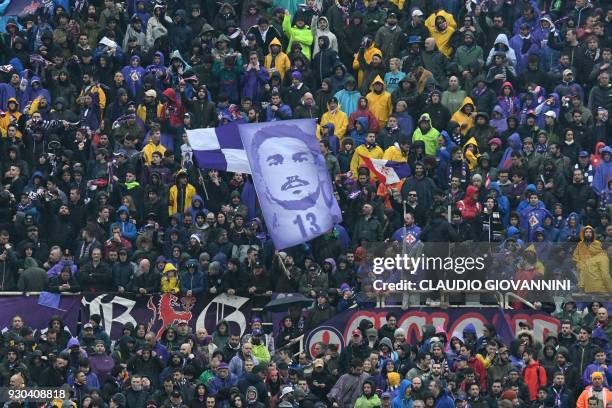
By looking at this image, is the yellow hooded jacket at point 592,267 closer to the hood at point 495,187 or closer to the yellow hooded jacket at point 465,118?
the hood at point 495,187

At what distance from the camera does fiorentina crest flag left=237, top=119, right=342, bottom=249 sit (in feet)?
133

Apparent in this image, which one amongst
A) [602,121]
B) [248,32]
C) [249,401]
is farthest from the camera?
[248,32]

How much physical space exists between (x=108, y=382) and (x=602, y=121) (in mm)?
9454

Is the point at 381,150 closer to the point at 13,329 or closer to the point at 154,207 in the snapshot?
the point at 154,207

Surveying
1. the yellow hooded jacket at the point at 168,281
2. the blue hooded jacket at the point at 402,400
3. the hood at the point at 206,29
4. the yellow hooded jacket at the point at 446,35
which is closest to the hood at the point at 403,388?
the blue hooded jacket at the point at 402,400

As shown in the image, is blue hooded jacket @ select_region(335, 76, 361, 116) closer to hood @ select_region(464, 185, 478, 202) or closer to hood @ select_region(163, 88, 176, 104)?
hood @ select_region(163, 88, 176, 104)

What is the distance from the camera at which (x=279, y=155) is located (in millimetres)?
41094

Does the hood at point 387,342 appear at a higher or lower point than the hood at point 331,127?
lower

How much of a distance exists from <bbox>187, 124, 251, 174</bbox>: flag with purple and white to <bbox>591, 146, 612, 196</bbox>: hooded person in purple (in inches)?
203

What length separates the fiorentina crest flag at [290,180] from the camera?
40.4 meters

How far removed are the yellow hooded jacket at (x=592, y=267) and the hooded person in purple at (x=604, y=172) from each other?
7.58 ft

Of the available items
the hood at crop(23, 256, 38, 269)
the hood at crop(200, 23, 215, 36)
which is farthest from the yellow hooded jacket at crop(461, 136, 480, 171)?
the hood at crop(23, 256, 38, 269)

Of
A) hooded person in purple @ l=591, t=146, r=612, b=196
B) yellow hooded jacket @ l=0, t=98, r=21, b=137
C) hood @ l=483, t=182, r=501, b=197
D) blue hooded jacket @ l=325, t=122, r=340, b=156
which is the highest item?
yellow hooded jacket @ l=0, t=98, r=21, b=137

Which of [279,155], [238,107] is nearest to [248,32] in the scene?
[238,107]
